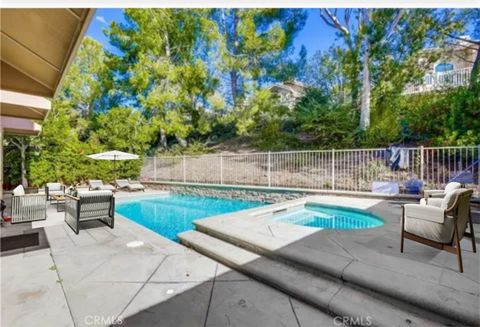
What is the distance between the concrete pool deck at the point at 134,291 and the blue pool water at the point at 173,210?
7.27 feet

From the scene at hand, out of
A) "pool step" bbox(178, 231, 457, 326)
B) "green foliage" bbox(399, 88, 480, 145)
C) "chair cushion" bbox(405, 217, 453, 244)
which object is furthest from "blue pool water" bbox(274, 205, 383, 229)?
"green foliage" bbox(399, 88, 480, 145)

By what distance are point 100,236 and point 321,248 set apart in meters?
4.02

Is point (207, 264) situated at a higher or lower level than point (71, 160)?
lower

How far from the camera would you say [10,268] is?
10.5 ft

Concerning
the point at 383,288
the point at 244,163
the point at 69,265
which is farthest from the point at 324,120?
the point at 69,265

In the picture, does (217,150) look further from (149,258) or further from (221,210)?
(149,258)

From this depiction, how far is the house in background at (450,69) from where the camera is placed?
1097 cm

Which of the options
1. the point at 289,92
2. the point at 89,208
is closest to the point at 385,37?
the point at 289,92

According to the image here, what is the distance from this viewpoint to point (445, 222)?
2777 mm

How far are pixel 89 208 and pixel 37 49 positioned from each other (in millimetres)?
Answer: 3114

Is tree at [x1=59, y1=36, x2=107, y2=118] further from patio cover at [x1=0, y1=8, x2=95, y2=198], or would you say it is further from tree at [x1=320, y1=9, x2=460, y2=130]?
tree at [x1=320, y1=9, x2=460, y2=130]

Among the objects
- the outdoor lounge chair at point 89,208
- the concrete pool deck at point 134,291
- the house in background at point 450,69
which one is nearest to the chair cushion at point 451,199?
the concrete pool deck at point 134,291

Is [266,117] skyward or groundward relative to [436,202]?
skyward

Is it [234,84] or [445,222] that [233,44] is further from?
[445,222]
